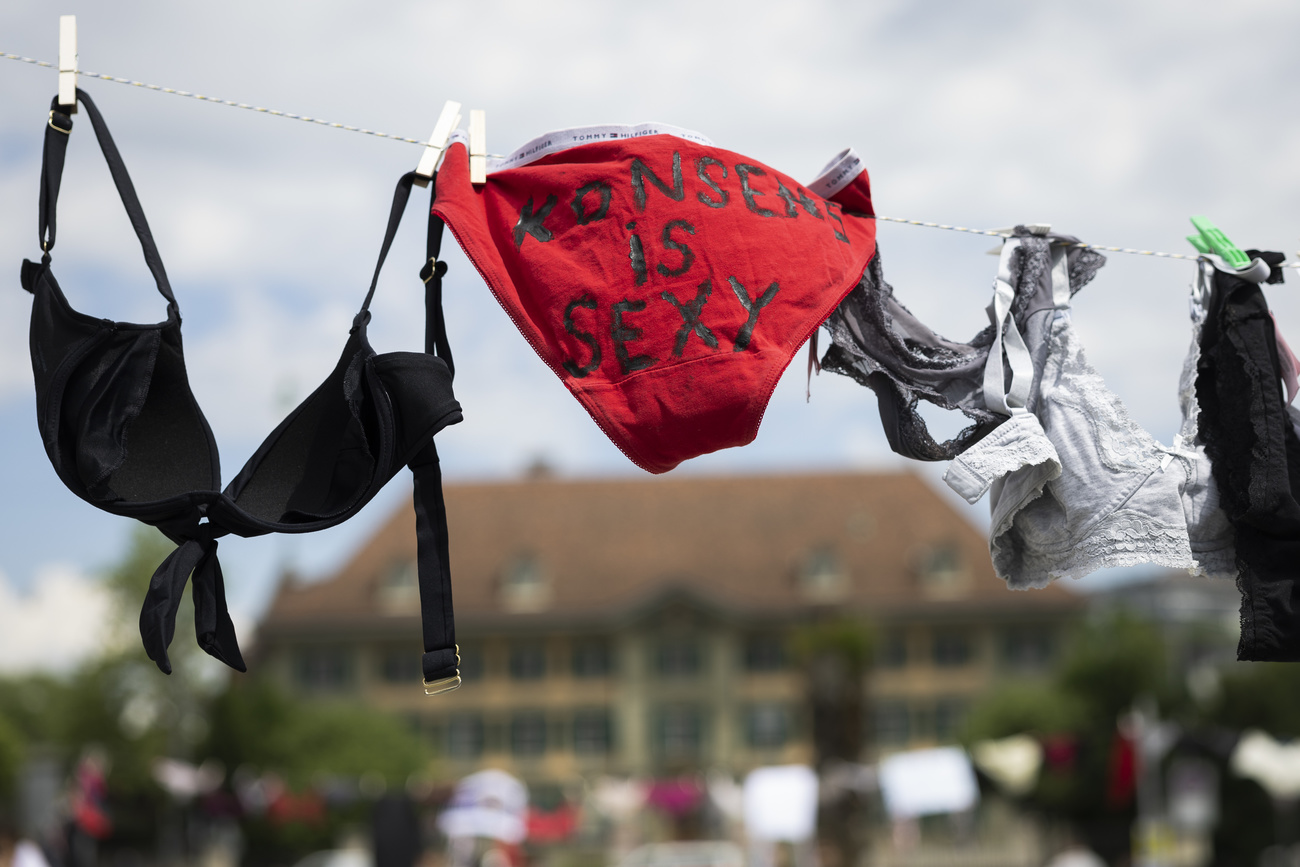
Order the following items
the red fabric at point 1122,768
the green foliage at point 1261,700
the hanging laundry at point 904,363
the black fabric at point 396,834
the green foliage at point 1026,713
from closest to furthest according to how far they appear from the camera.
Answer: the hanging laundry at point 904,363 < the black fabric at point 396,834 < the red fabric at point 1122,768 < the green foliage at point 1261,700 < the green foliage at point 1026,713

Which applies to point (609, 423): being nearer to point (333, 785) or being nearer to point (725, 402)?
point (725, 402)

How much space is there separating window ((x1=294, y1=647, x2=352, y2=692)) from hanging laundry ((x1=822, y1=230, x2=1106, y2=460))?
144 ft

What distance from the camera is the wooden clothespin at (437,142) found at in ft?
9.21

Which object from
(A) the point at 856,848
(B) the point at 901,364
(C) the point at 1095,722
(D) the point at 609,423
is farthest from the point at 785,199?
(C) the point at 1095,722

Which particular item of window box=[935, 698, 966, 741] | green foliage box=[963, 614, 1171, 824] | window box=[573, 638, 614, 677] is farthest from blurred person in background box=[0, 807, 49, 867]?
window box=[935, 698, 966, 741]

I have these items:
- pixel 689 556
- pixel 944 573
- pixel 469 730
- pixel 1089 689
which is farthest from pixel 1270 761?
pixel 469 730

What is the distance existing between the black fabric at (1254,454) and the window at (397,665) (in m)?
42.7

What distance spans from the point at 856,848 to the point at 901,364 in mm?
14652

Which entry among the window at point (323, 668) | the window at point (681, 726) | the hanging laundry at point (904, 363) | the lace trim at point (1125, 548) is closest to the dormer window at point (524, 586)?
the window at point (681, 726)

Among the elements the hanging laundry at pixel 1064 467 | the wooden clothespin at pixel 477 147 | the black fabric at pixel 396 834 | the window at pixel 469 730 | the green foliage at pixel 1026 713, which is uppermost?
the wooden clothespin at pixel 477 147

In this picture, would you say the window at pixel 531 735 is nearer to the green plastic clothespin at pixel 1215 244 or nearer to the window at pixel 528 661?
the window at pixel 528 661

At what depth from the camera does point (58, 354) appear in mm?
2553

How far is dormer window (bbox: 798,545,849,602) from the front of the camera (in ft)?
149

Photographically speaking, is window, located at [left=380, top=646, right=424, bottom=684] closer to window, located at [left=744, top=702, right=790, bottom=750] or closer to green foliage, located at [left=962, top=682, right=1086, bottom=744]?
window, located at [left=744, top=702, right=790, bottom=750]
